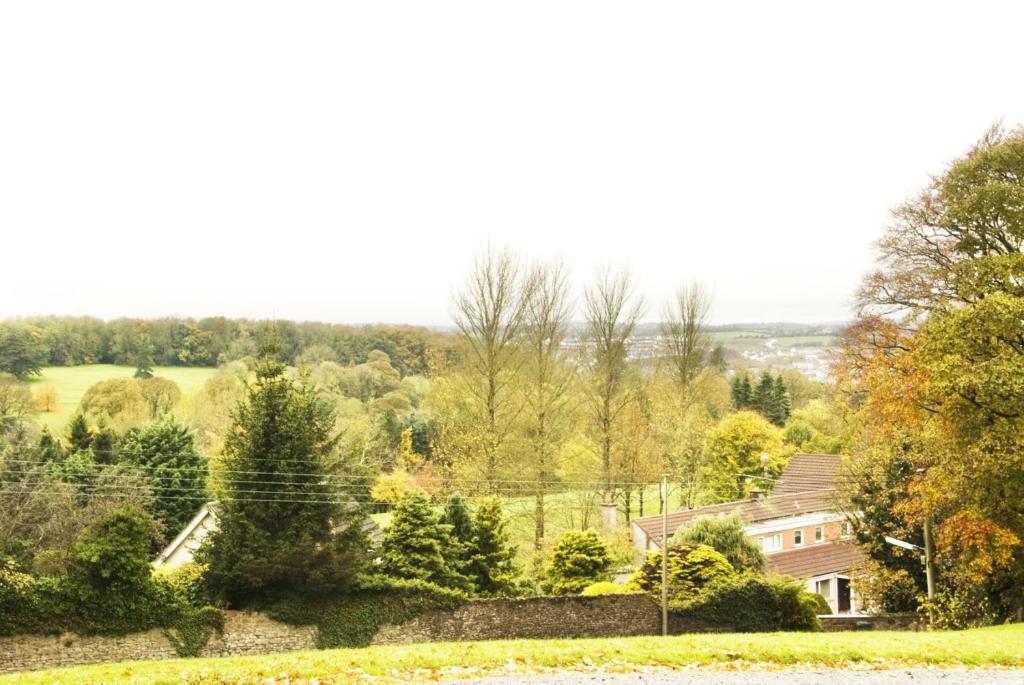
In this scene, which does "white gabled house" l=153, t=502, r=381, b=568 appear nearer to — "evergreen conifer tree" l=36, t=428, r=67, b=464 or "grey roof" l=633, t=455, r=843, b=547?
"evergreen conifer tree" l=36, t=428, r=67, b=464

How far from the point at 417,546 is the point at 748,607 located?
9.26 m

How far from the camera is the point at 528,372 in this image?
36.9m

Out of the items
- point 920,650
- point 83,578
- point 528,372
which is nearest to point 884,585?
point 920,650

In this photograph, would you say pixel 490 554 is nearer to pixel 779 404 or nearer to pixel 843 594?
pixel 843 594

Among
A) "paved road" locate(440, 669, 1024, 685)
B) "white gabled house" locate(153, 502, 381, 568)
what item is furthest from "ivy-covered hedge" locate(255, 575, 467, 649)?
"white gabled house" locate(153, 502, 381, 568)

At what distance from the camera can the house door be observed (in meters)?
34.0

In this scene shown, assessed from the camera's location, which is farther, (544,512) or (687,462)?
(687,462)

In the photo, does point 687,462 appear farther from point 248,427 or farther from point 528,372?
point 248,427

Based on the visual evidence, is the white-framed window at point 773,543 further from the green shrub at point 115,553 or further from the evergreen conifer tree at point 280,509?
the green shrub at point 115,553

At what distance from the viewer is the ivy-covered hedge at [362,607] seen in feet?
63.1

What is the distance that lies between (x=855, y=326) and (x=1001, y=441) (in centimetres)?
806

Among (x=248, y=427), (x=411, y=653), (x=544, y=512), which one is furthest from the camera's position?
(x=544, y=512)

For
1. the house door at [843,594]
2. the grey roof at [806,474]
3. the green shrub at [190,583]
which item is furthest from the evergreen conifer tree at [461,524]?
the grey roof at [806,474]

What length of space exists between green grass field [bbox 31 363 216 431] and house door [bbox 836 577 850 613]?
46.6 m
